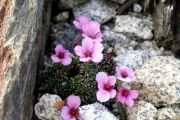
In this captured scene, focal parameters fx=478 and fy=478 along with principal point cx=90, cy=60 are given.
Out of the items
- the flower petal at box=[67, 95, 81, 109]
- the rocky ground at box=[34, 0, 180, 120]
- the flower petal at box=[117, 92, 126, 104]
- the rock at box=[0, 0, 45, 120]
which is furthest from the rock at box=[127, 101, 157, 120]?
the rock at box=[0, 0, 45, 120]

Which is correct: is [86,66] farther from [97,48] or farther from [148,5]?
[148,5]

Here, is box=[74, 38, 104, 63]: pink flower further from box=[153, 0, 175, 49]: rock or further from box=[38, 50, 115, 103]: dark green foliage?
box=[153, 0, 175, 49]: rock

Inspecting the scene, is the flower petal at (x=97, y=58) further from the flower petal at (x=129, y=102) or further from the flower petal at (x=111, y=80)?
the flower petal at (x=129, y=102)

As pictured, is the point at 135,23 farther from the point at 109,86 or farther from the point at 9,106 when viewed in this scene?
the point at 9,106

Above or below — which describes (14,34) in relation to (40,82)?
above

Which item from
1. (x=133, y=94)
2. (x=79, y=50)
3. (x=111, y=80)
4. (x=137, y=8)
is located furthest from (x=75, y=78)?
(x=137, y=8)

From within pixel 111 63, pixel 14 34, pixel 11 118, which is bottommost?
pixel 11 118

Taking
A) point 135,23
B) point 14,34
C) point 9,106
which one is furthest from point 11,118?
point 135,23
